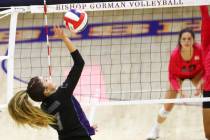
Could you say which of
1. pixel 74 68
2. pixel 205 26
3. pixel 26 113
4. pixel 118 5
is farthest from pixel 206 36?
pixel 26 113

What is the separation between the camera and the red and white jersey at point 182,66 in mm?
6895

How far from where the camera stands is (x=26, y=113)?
4691 millimetres

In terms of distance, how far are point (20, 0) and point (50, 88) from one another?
3.89m

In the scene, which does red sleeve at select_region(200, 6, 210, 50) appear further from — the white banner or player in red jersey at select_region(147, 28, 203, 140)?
player in red jersey at select_region(147, 28, 203, 140)

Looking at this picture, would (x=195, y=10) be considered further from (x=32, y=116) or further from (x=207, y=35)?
(x=32, y=116)

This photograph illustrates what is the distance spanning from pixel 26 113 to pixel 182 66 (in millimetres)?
2671

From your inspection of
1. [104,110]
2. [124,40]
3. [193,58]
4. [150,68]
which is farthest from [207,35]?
[124,40]

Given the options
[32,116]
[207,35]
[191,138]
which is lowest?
[191,138]

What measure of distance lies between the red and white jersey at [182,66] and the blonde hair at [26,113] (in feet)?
8.12

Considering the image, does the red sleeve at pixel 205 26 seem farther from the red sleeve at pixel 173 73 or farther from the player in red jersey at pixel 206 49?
the red sleeve at pixel 173 73

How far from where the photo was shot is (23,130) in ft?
24.1

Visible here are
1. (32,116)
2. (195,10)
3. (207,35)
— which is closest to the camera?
(32,116)

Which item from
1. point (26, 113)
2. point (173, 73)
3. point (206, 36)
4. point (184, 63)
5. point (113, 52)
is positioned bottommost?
point (26, 113)

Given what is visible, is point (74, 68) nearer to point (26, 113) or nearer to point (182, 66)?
point (26, 113)
